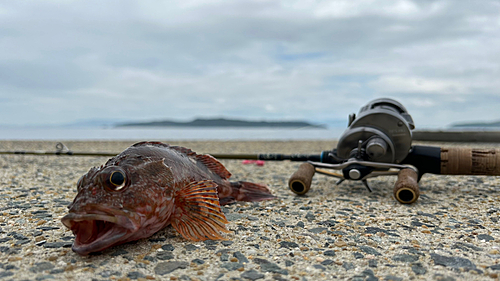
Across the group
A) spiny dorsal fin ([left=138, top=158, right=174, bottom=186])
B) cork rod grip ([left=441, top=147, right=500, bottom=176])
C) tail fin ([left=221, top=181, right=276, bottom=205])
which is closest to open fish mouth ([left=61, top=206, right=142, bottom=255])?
spiny dorsal fin ([left=138, top=158, right=174, bottom=186])

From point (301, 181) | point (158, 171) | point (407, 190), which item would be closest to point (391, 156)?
point (407, 190)

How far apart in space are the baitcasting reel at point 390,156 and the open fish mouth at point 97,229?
268 cm

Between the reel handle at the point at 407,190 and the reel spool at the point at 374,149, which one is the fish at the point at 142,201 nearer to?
the reel spool at the point at 374,149

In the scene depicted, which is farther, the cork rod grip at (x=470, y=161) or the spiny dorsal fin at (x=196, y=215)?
the cork rod grip at (x=470, y=161)

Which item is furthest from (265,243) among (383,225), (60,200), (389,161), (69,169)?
(69,169)

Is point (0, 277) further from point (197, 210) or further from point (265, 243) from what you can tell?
point (265, 243)

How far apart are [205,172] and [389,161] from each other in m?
2.70

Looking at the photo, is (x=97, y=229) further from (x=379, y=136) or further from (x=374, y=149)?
(x=379, y=136)

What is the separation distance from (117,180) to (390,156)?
12.3 ft

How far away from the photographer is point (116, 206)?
102 inches

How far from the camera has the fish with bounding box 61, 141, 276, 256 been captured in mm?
2559

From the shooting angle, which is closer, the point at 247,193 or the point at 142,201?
the point at 142,201

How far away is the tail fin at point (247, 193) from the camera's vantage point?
453 centimetres

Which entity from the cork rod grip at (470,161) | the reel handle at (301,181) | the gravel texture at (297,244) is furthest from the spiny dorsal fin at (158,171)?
the cork rod grip at (470,161)
